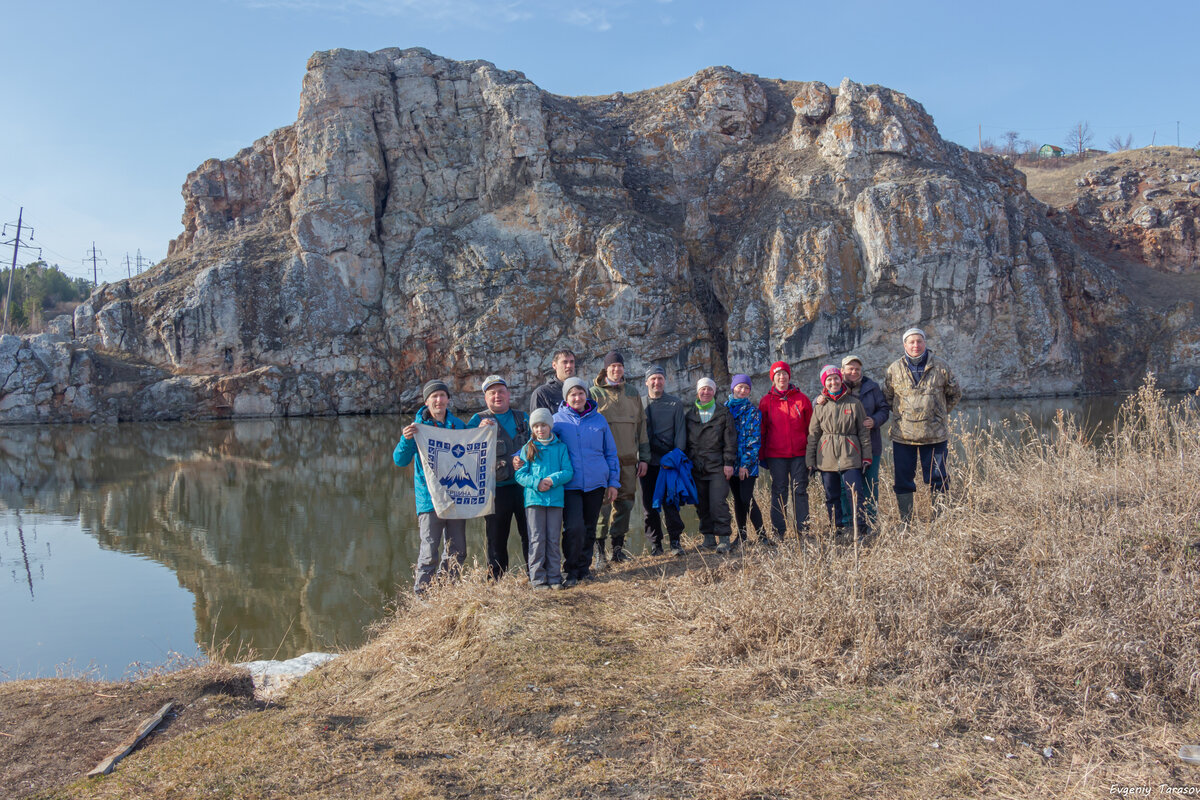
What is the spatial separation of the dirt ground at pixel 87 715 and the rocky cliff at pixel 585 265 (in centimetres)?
2999

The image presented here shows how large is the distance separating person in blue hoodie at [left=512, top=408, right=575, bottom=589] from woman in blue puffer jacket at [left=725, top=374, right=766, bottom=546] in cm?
177

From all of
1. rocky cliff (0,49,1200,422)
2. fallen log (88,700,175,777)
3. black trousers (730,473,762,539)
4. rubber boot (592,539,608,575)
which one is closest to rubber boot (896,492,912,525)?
black trousers (730,473,762,539)

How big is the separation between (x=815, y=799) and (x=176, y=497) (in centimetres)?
1548

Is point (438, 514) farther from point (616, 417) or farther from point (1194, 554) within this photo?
point (1194, 554)

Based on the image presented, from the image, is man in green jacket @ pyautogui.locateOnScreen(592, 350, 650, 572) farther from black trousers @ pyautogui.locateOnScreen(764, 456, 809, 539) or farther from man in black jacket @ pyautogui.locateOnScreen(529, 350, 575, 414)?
black trousers @ pyautogui.locateOnScreen(764, 456, 809, 539)

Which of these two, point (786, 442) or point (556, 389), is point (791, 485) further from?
point (556, 389)

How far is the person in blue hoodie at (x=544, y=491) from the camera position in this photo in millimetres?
5922

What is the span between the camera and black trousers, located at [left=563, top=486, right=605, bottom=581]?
20.3ft

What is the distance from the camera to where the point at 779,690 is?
389 cm

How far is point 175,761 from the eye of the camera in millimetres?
3318

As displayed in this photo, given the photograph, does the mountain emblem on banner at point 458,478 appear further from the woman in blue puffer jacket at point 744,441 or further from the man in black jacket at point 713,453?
the woman in blue puffer jacket at point 744,441

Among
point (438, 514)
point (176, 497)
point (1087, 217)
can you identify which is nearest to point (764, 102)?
point (1087, 217)

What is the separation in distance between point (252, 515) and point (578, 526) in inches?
360

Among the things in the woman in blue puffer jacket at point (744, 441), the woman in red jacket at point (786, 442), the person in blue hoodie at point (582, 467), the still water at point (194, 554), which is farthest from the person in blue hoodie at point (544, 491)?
the still water at point (194, 554)
